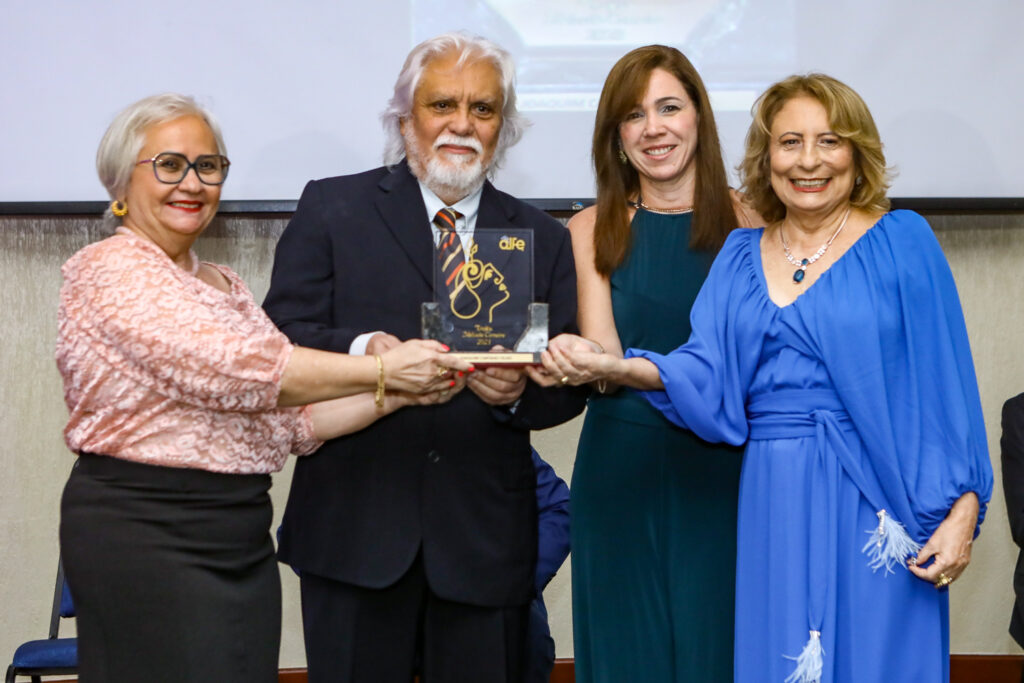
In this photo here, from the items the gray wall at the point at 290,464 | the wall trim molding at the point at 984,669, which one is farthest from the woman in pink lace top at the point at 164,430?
the wall trim molding at the point at 984,669

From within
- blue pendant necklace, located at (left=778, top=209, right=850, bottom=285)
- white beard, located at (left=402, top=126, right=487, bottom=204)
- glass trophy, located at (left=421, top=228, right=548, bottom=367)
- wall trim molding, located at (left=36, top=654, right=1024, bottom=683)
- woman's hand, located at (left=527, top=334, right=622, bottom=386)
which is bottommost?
wall trim molding, located at (left=36, top=654, right=1024, bottom=683)

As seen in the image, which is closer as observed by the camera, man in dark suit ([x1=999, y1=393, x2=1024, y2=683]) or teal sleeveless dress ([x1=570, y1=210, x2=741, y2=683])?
teal sleeveless dress ([x1=570, y1=210, x2=741, y2=683])

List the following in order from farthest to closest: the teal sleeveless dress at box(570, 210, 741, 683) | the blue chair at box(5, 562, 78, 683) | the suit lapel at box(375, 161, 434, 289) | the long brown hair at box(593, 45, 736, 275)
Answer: the blue chair at box(5, 562, 78, 683) → the long brown hair at box(593, 45, 736, 275) → the teal sleeveless dress at box(570, 210, 741, 683) → the suit lapel at box(375, 161, 434, 289)

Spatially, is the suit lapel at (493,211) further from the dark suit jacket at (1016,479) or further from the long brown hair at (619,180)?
the dark suit jacket at (1016,479)

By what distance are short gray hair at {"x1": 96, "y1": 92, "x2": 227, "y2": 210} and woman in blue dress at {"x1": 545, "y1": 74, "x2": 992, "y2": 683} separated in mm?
889

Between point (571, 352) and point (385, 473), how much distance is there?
0.47 metres

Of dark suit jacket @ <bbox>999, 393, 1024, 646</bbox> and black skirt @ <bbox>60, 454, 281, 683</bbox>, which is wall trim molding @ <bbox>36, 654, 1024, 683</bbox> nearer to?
dark suit jacket @ <bbox>999, 393, 1024, 646</bbox>

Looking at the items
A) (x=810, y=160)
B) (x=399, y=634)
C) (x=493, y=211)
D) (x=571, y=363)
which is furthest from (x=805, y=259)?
(x=399, y=634)

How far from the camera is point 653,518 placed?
2.41 metres

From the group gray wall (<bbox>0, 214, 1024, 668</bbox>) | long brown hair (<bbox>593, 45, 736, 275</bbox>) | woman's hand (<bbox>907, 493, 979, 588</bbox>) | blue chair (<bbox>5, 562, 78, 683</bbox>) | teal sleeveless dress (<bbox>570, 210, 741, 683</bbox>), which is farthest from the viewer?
gray wall (<bbox>0, 214, 1024, 668</bbox>)

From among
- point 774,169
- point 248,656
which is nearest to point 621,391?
point 774,169

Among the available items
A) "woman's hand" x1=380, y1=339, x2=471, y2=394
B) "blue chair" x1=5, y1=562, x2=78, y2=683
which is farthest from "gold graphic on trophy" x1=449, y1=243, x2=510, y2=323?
"blue chair" x1=5, y1=562, x2=78, y2=683

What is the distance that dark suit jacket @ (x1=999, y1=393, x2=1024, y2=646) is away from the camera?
3062mm

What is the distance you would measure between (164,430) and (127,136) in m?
0.56
